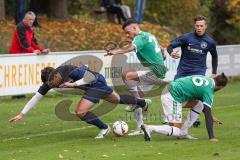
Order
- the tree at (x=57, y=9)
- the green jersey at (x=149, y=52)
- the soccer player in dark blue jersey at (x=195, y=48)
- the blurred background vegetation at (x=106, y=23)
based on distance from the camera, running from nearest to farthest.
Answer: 1. the soccer player in dark blue jersey at (x=195, y=48)
2. the green jersey at (x=149, y=52)
3. the blurred background vegetation at (x=106, y=23)
4. the tree at (x=57, y=9)

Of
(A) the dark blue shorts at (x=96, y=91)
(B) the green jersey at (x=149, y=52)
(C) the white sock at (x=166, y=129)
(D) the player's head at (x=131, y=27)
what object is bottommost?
(C) the white sock at (x=166, y=129)

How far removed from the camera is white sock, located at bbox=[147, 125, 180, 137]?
12828 mm

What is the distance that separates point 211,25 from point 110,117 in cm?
2841

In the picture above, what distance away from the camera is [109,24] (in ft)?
110

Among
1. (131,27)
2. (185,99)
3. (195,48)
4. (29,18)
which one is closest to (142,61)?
(131,27)

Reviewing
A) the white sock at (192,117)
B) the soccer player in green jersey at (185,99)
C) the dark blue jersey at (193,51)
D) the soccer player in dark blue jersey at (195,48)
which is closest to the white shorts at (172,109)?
the soccer player in green jersey at (185,99)

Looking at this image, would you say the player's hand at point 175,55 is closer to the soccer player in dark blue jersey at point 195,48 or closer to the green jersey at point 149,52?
the soccer player in dark blue jersey at point 195,48

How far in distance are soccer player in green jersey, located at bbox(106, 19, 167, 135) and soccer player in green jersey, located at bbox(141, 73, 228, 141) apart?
1.18m

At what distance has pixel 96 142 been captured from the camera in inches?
516

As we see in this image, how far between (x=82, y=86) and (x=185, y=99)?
171 cm

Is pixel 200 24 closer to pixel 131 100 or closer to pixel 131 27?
pixel 131 27

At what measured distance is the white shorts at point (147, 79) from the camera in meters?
14.8

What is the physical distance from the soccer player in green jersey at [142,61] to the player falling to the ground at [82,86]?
672mm

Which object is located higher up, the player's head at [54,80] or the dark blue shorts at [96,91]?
the player's head at [54,80]
